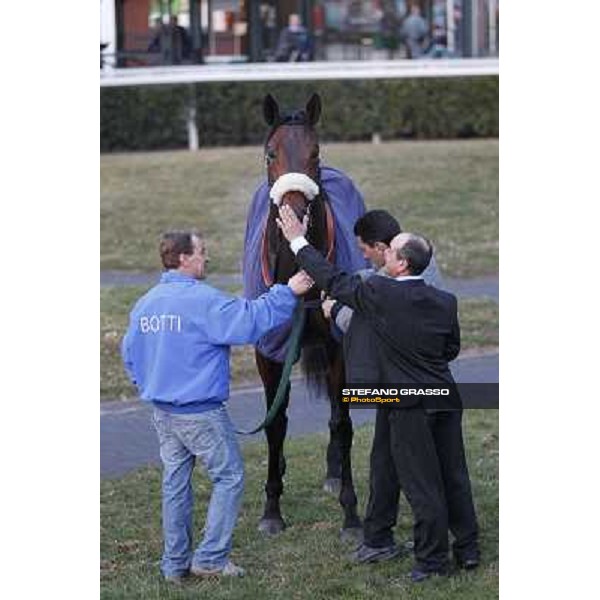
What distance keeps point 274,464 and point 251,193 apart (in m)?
2.37

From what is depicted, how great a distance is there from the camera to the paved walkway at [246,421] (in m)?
7.93

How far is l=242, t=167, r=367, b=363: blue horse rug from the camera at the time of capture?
6723 millimetres

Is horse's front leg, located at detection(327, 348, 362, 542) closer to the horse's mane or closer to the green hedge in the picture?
the horse's mane

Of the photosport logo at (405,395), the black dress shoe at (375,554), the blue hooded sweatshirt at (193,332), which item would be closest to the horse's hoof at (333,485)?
the black dress shoe at (375,554)

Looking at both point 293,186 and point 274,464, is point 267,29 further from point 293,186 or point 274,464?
point 293,186

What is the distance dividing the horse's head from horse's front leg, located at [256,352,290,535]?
115 centimetres

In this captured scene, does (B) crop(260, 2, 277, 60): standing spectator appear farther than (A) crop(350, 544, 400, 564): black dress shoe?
Yes

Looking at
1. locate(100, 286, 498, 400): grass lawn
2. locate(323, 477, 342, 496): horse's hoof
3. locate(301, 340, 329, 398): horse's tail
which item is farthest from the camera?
locate(100, 286, 498, 400): grass lawn

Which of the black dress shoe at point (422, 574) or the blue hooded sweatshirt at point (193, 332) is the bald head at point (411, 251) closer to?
the blue hooded sweatshirt at point (193, 332)

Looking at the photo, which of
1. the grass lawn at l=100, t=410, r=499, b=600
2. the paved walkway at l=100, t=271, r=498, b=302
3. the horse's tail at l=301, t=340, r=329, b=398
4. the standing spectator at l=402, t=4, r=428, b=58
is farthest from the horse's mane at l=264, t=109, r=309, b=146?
the paved walkway at l=100, t=271, r=498, b=302

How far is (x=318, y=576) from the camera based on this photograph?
21.5 ft

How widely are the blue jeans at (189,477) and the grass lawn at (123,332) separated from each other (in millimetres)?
3128

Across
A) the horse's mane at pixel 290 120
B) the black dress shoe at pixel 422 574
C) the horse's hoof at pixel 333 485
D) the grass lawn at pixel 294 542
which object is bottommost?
the grass lawn at pixel 294 542
